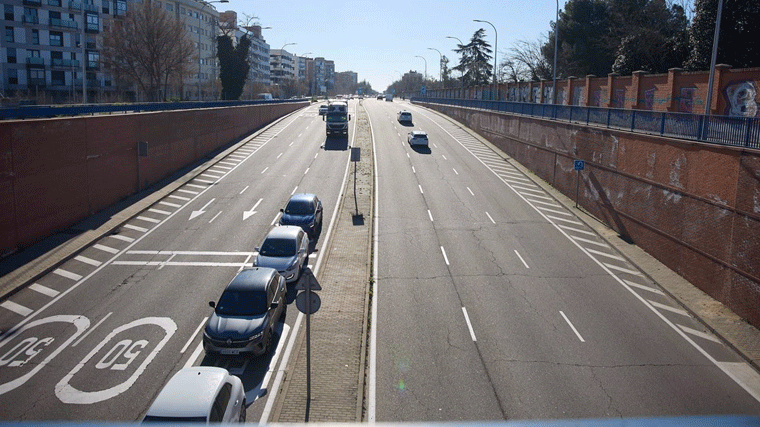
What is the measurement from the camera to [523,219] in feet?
99.8

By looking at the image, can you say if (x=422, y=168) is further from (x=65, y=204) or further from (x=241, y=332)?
(x=241, y=332)

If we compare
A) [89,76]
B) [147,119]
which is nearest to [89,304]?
[147,119]

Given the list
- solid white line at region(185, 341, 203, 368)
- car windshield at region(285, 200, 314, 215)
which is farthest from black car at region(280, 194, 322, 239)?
solid white line at region(185, 341, 203, 368)

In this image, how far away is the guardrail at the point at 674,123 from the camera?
19109 mm

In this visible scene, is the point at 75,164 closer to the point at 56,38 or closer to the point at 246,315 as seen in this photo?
the point at 246,315

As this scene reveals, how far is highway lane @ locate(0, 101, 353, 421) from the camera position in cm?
1347

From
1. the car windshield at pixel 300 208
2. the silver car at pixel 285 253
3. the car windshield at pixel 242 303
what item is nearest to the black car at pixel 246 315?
the car windshield at pixel 242 303

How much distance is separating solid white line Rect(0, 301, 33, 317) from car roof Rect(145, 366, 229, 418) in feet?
32.9

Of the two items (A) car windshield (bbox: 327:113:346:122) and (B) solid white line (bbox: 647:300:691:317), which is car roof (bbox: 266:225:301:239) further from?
(A) car windshield (bbox: 327:113:346:122)

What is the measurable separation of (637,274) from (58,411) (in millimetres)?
19745

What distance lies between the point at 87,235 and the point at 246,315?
13804mm

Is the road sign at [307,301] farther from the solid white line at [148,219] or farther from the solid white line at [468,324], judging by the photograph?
the solid white line at [148,219]

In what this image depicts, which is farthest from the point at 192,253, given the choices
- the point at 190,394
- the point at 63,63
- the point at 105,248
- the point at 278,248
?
the point at 63,63

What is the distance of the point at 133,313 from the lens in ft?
59.4
